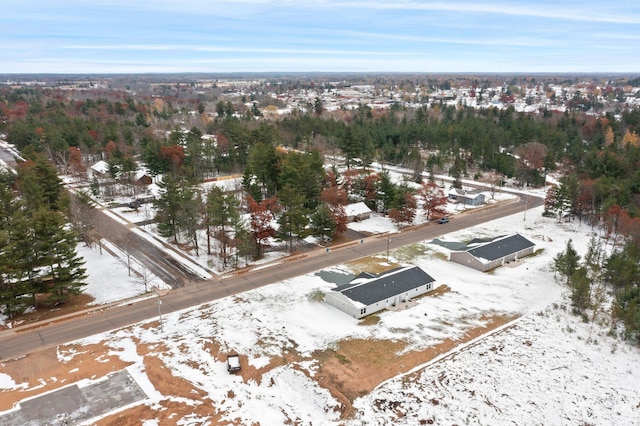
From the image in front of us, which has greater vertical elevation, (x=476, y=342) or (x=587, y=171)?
(x=587, y=171)

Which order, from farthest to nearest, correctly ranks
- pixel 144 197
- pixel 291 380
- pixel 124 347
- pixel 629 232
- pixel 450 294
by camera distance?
pixel 144 197
pixel 629 232
pixel 450 294
pixel 124 347
pixel 291 380

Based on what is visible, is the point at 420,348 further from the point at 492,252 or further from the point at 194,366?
the point at 492,252

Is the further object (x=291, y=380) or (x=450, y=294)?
(x=450, y=294)

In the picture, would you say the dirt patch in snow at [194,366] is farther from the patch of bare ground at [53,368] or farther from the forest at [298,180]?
the forest at [298,180]

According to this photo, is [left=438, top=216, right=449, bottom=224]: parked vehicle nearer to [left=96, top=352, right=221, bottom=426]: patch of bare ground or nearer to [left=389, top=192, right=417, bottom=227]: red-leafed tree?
[left=389, top=192, right=417, bottom=227]: red-leafed tree

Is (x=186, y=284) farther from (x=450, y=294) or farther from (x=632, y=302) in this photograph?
(x=632, y=302)

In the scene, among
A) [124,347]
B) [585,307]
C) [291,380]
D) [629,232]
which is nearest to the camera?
[291,380]

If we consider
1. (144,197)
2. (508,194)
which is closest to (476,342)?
(508,194)
